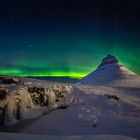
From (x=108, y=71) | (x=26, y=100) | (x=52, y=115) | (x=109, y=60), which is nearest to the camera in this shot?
(x=26, y=100)

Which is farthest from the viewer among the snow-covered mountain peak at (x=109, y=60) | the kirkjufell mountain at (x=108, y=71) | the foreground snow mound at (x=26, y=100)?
the snow-covered mountain peak at (x=109, y=60)

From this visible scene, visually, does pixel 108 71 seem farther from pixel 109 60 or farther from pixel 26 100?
pixel 26 100

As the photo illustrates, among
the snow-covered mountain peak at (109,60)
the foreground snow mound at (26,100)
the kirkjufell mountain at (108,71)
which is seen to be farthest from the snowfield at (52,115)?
the snow-covered mountain peak at (109,60)

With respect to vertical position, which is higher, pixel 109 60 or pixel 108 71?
pixel 109 60

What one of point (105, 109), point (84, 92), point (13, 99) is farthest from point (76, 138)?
point (84, 92)

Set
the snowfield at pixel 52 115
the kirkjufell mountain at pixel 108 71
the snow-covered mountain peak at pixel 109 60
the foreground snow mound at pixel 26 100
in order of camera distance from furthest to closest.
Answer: the snow-covered mountain peak at pixel 109 60, the kirkjufell mountain at pixel 108 71, the snowfield at pixel 52 115, the foreground snow mound at pixel 26 100

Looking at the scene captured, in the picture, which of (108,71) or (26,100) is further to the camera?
(108,71)

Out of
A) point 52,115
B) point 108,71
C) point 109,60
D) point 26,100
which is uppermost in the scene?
point 109,60

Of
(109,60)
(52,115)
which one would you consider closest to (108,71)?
(109,60)

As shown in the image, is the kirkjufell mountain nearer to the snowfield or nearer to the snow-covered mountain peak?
the snow-covered mountain peak

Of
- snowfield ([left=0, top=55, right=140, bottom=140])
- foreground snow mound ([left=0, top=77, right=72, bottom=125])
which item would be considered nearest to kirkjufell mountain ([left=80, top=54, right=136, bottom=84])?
snowfield ([left=0, top=55, right=140, bottom=140])

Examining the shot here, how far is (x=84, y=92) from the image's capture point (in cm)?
2953

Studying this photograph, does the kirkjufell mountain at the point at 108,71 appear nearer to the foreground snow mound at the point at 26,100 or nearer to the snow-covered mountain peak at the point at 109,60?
the snow-covered mountain peak at the point at 109,60

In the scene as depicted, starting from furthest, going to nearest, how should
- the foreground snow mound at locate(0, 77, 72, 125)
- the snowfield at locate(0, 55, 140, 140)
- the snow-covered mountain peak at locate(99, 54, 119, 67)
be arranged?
the snow-covered mountain peak at locate(99, 54, 119, 67), the snowfield at locate(0, 55, 140, 140), the foreground snow mound at locate(0, 77, 72, 125)
